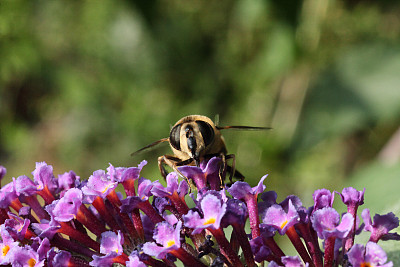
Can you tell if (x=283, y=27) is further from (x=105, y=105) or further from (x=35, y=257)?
(x=35, y=257)

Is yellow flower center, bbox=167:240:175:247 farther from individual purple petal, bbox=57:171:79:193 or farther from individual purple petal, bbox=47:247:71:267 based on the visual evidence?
individual purple petal, bbox=57:171:79:193

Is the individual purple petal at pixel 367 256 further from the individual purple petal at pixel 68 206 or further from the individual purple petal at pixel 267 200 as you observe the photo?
the individual purple petal at pixel 68 206

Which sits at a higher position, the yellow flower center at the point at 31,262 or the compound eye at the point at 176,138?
the compound eye at the point at 176,138

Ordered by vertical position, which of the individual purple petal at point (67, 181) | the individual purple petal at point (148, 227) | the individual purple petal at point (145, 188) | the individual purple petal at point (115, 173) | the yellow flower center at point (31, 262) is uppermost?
the individual purple petal at point (115, 173)

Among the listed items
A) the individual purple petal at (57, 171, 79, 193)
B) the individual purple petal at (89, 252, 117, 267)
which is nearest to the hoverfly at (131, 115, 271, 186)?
the individual purple petal at (57, 171, 79, 193)

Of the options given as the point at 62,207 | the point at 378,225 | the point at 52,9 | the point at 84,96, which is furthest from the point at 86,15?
the point at 378,225

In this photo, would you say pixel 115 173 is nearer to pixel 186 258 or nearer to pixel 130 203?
pixel 130 203

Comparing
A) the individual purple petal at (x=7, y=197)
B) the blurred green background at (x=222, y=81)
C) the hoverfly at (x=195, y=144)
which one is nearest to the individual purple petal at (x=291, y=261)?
the hoverfly at (x=195, y=144)
